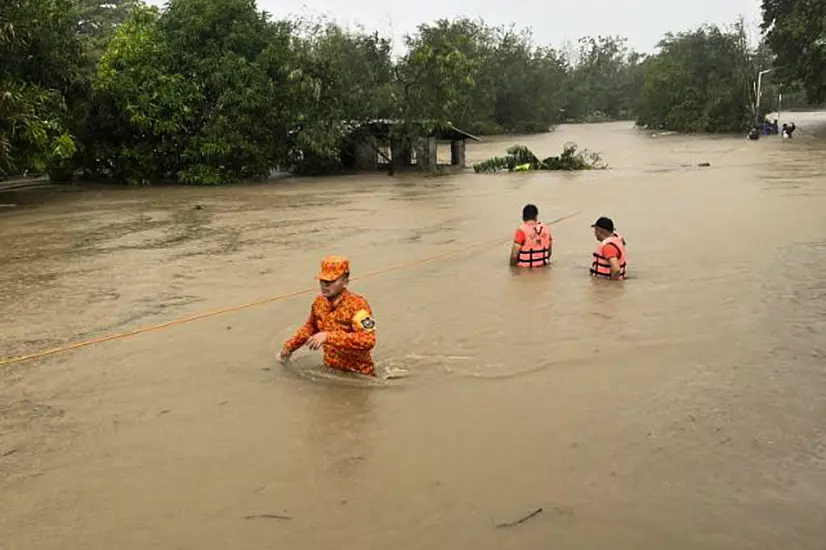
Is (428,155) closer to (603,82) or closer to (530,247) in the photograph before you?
(530,247)

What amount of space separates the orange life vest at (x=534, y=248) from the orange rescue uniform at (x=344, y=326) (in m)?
4.98

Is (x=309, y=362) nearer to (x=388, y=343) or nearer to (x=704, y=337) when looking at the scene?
(x=388, y=343)

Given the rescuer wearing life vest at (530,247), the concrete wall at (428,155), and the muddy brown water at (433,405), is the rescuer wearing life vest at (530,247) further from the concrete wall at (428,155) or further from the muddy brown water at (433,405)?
the concrete wall at (428,155)

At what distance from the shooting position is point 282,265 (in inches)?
464

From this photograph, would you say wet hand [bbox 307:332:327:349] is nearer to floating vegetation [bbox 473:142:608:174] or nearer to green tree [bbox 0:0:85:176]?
green tree [bbox 0:0:85:176]

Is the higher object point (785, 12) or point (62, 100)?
point (785, 12)

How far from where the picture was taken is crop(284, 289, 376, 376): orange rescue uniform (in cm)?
592

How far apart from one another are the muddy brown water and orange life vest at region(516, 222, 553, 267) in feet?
1.19

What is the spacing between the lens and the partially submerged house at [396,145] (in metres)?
29.0

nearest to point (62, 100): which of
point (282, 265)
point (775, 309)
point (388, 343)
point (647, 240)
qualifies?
point (282, 265)

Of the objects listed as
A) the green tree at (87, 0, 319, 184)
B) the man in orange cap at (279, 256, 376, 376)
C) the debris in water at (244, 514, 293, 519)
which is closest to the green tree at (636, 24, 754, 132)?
the green tree at (87, 0, 319, 184)

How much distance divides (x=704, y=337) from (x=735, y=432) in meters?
2.45

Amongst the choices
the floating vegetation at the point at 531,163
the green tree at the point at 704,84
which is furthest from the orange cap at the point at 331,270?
the green tree at the point at 704,84

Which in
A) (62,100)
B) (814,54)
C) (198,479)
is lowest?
(198,479)
